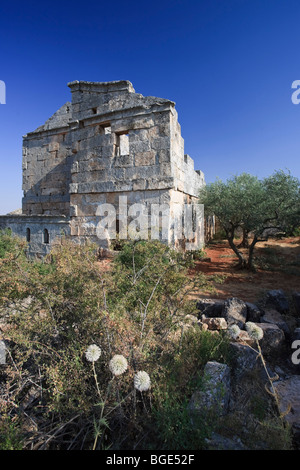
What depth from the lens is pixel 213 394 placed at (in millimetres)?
2160

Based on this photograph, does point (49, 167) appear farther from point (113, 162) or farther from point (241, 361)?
point (241, 361)

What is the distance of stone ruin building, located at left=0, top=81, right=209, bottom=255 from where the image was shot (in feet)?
24.1

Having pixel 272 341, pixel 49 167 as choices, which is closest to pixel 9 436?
pixel 272 341

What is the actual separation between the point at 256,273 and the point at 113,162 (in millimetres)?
6192

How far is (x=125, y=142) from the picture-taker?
988 centimetres

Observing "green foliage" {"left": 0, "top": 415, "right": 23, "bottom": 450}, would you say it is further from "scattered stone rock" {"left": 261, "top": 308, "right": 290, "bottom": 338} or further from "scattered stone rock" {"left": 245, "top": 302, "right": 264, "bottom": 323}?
"scattered stone rock" {"left": 245, "top": 302, "right": 264, "bottom": 323}

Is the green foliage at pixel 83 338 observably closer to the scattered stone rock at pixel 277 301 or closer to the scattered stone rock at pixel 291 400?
the scattered stone rock at pixel 291 400

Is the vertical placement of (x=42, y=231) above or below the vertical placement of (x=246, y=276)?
above

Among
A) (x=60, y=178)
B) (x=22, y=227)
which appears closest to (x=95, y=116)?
(x=60, y=178)

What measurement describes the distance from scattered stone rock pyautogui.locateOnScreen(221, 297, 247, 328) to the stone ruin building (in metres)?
3.16

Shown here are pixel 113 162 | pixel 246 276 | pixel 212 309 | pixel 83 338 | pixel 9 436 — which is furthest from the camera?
A: pixel 113 162

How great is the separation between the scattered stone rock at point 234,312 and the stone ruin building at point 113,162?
316 centimetres
